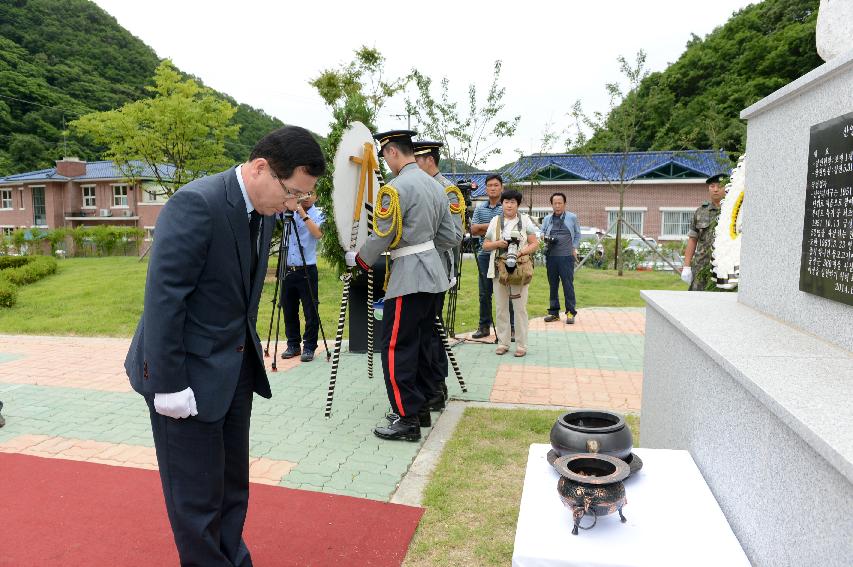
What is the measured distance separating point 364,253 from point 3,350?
20.5 feet

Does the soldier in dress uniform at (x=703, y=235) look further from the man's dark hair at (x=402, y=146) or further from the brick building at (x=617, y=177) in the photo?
Result: the brick building at (x=617, y=177)

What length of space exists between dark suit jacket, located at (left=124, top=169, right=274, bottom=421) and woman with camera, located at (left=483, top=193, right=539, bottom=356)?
4721 mm

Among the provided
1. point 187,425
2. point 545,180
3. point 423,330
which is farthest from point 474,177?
point 187,425

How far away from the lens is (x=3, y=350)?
7.90m

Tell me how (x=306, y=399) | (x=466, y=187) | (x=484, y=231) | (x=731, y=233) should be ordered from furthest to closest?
(x=484, y=231), (x=466, y=187), (x=306, y=399), (x=731, y=233)

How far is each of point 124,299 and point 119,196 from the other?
112 feet

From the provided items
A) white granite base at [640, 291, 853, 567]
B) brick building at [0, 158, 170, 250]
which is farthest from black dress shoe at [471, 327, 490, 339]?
brick building at [0, 158, 170, 250]

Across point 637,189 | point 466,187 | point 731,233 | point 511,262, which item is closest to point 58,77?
point 637,189

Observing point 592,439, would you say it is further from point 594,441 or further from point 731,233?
point 731,233

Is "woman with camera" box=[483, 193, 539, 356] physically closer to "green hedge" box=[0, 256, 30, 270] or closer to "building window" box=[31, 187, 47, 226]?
"green hedge" box=[0, 256, 30, 270]

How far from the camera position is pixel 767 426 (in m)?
1.78

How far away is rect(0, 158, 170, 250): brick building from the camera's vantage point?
41.5m

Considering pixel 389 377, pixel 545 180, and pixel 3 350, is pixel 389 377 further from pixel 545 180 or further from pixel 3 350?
pixel 545 180

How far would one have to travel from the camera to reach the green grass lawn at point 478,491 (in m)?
2.96
